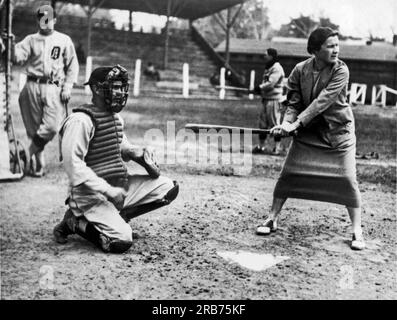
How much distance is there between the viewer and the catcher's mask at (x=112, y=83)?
3434 millimetres

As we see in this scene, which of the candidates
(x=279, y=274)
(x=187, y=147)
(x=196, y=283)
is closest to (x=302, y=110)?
(x=279, y=274)

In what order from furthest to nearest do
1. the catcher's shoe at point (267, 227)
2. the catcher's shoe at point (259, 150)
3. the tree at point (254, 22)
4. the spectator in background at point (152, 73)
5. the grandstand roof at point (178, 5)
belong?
1. the tree at point (254, 22)
2. the grandstand roof at point (178, 5)
3. the spectator in background at point (152, 73)
4. the catcher's shoe at point (259, 150)
5. the catcher's shoe at point (267, 227)

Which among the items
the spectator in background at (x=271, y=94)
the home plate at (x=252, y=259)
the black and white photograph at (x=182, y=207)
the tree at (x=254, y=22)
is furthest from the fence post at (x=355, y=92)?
the tree at (x=254, y=22)

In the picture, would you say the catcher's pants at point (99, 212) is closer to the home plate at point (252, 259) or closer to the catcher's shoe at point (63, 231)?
the catcher's shoe at point (63, 231)

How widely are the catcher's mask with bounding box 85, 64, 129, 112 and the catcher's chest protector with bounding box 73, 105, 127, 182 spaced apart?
0.42 ft

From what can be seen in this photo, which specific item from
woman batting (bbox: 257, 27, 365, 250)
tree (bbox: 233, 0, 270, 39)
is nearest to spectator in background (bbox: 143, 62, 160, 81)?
woman batting (bbox: 257, 27, 365, 250)

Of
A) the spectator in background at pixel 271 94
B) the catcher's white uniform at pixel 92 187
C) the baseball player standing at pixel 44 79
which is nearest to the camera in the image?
the catcher's white uniform at pixel 92 187

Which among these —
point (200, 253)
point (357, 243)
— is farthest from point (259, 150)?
point (200, 253)

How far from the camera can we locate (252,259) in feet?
12.6

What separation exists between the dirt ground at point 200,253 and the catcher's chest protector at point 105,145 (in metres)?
0.63

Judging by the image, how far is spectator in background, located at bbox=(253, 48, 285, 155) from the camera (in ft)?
28.6

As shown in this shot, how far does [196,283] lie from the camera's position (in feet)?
10.9

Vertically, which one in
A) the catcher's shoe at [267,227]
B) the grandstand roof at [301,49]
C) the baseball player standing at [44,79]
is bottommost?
the catcher's shoe at [267,227]

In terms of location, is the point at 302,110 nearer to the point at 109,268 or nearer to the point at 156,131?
the point at 109,268
